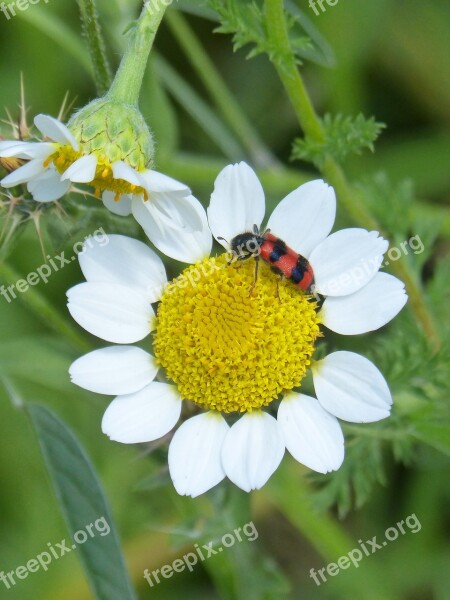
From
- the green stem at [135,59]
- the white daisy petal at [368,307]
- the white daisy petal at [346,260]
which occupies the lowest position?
the white daisy petal at [368,307]

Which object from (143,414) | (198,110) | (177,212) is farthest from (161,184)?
(198,110)

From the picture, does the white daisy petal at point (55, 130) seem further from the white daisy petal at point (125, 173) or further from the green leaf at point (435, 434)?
the green leaf at point (435, 434)

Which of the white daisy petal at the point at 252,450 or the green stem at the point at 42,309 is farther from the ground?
the green stem at the point at 42,309

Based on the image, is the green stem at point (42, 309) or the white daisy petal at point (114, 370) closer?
the white daisy petal at point (114, 370)

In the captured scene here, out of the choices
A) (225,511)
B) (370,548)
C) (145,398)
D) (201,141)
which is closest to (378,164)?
(201,141)

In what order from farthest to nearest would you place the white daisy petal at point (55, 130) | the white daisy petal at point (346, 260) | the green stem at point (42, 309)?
the green stem at point (42, 309) < the white daisy petal at point (346, 260) < the white daisy petal at point (55, 130)
